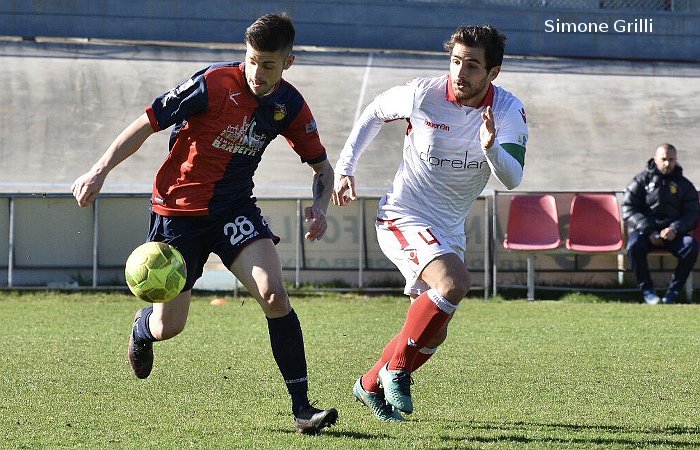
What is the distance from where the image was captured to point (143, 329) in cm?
612

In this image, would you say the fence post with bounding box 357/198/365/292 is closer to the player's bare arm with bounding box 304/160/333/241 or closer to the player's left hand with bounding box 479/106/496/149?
the player's bare arm with bounding box 304/160/333/241

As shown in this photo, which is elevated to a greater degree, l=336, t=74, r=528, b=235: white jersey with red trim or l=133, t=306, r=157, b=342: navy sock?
l=336, t=74, r=528, b=235: white jersey with red trim

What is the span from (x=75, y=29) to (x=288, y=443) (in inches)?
686

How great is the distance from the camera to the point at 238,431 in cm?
532

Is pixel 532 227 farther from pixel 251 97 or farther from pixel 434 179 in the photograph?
pixel 251 97

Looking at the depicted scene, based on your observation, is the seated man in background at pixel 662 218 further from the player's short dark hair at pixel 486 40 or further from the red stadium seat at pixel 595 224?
the player's short dark hair at pixel 486 40

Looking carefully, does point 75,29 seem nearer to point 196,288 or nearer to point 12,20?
point 12,20

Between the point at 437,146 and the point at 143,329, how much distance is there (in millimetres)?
1925

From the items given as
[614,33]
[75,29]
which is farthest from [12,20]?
[614,33]

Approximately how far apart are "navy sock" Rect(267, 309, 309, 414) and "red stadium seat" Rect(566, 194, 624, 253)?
8356mm

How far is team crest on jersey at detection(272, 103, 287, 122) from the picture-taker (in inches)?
223

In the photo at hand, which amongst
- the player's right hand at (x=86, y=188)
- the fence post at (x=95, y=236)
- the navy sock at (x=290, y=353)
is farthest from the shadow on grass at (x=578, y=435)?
the fence post at (x=95, y=236)

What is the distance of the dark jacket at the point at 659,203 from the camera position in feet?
42.9

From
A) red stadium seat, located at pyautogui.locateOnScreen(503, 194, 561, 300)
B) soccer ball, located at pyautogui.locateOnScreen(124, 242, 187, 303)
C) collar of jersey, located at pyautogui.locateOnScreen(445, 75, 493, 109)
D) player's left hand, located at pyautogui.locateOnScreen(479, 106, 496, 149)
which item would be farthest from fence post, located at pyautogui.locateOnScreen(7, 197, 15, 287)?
player's left hand, located at pyautogui.locateOnScreen(479, 106, 496, 149)
